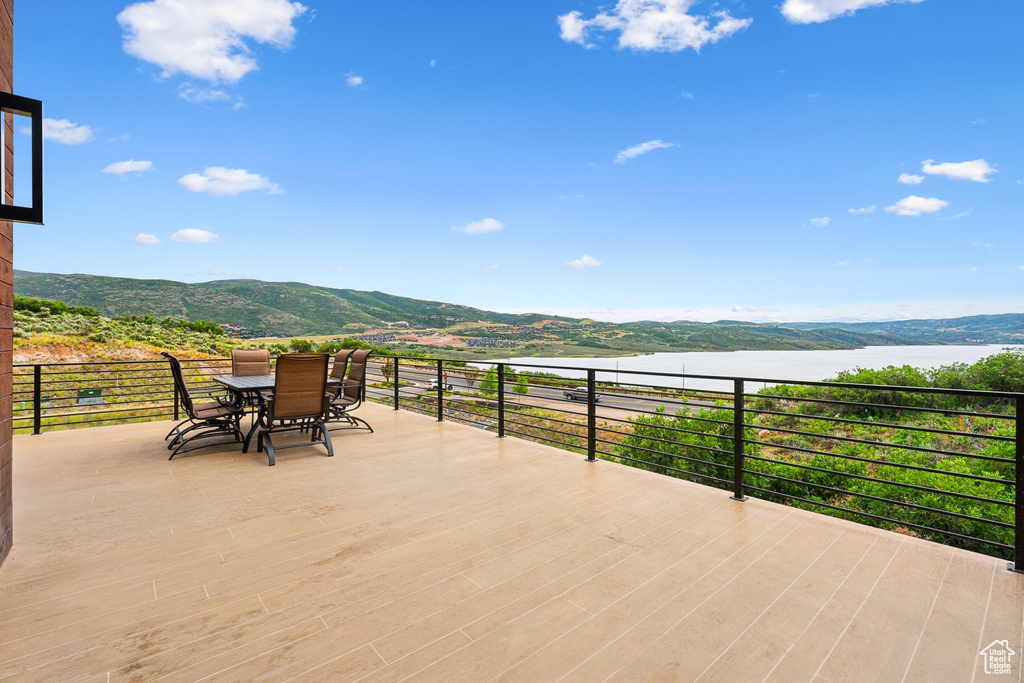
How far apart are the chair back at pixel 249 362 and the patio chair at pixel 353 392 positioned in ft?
4.79

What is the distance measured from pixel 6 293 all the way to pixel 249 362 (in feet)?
14.0

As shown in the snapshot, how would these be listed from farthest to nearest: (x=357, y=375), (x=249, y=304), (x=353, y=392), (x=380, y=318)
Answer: (x=380, y=318) → (x=249, y=304) → (x=353, y=392) → (x=357, y=375)

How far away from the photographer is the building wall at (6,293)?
2.17 m

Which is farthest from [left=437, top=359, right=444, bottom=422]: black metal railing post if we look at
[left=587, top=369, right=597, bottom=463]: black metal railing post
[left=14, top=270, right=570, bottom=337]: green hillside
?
[left=14, top=270, right=570, bottom=337]: green hillside

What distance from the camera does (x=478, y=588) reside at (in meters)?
1.98

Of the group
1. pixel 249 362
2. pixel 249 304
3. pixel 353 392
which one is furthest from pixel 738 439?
pixel 249 304

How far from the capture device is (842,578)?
2.05m

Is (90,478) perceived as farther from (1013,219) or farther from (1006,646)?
(1013,219)

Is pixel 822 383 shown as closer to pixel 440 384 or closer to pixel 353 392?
pixel 440 384

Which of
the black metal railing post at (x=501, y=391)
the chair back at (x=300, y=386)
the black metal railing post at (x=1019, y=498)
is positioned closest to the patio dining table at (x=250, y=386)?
the chair back at (x=300, y=386)

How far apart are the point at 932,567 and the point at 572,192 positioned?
14.7m

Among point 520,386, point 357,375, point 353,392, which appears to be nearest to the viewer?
point 520,386

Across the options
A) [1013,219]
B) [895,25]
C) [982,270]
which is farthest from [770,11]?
[982,270]

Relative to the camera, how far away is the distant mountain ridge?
73.5ft
